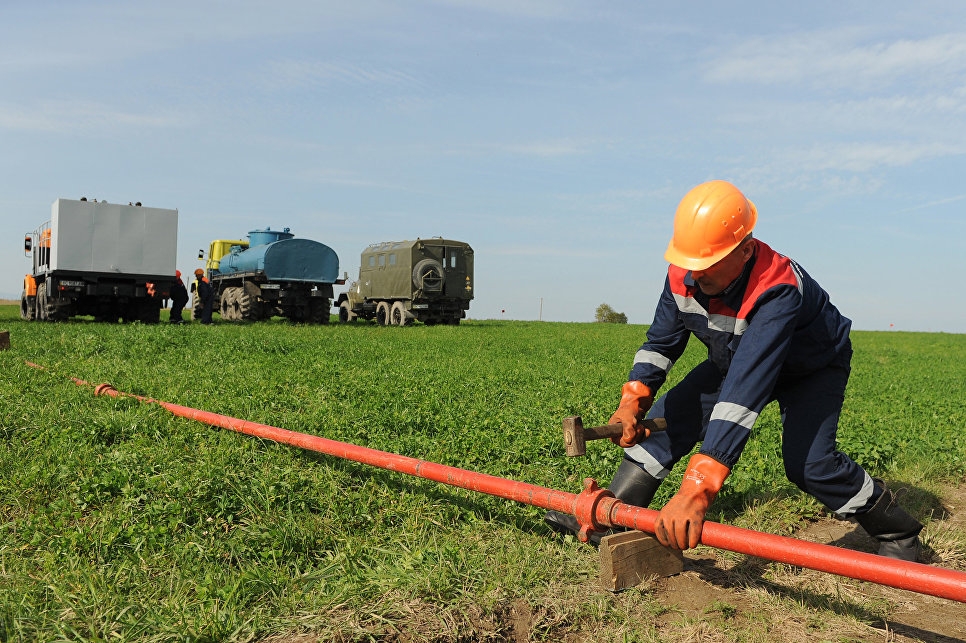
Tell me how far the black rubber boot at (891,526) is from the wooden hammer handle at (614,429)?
111 cm

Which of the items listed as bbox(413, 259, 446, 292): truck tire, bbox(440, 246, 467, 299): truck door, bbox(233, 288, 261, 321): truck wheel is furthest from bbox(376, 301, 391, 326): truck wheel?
bbox(233, 288, 261, 321): truck wheel

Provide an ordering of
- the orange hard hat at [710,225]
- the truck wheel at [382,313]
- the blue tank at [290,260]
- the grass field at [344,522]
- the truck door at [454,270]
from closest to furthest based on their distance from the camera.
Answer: the grass field at [344,522] → the orange hard hat at [710,225] → the blue tank at [290,260] → the truck door at [454,270] → the truck wheel at [382,313]

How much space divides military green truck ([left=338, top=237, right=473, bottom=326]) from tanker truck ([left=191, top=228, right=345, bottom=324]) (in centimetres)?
317

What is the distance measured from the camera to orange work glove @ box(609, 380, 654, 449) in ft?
12.8

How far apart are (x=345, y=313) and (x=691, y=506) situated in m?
30.3

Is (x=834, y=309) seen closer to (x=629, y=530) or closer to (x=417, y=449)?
(x=629, y=530)

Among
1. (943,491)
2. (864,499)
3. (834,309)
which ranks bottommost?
(943,491)

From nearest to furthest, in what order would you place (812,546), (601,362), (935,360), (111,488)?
(812,546) → (111,488) → (601,362) → (935,360)

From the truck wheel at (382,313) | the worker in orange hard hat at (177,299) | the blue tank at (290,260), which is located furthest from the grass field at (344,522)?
the truck wheel at (382,313)

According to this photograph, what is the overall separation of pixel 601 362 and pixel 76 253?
571 inches

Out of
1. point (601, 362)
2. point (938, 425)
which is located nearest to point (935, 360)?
point (601, 362)

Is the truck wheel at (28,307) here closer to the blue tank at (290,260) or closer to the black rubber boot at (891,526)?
the blue tank at (290,260)

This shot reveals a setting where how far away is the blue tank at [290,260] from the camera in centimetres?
2333

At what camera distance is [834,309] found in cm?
390
